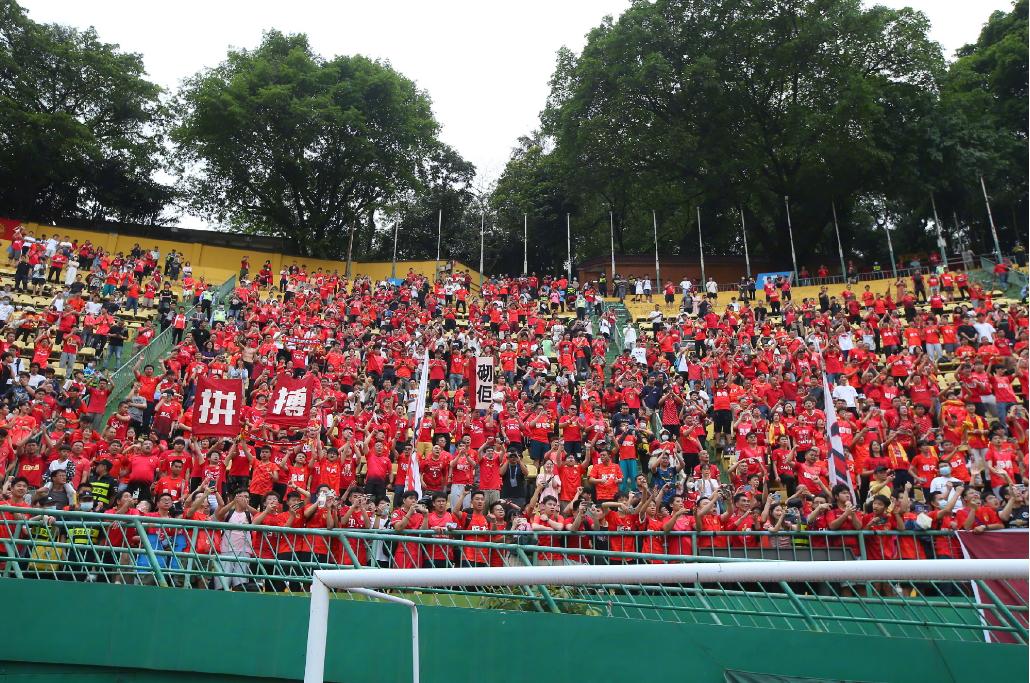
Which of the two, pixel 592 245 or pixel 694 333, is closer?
pixel 694 333

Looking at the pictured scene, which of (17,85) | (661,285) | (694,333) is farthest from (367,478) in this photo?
(17,85)

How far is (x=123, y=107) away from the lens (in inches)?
1747

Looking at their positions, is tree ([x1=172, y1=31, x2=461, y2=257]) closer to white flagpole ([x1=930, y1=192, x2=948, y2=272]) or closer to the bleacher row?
the bleacher row

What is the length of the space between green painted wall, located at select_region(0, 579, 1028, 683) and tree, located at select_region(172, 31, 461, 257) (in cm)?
3659

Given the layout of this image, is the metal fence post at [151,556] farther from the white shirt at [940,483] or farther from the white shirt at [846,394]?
the white shirt at [846,394]

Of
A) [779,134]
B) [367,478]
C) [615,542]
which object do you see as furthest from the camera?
[779,134]

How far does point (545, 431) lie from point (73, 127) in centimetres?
3684

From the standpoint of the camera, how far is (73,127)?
133 ft

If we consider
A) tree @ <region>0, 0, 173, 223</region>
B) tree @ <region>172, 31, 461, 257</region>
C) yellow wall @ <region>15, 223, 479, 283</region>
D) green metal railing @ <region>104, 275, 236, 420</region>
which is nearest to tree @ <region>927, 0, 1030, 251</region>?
yellow wall @ <region>15, 223, 479, 283</region>

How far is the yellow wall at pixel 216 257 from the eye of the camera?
39.1 metres

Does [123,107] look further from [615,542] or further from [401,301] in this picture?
[615,542]

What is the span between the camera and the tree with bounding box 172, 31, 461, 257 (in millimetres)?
42969

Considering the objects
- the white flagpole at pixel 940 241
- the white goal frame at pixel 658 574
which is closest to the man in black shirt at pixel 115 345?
the white goal frame at pixel 658 574

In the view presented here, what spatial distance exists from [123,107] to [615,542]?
4424 centimetres
